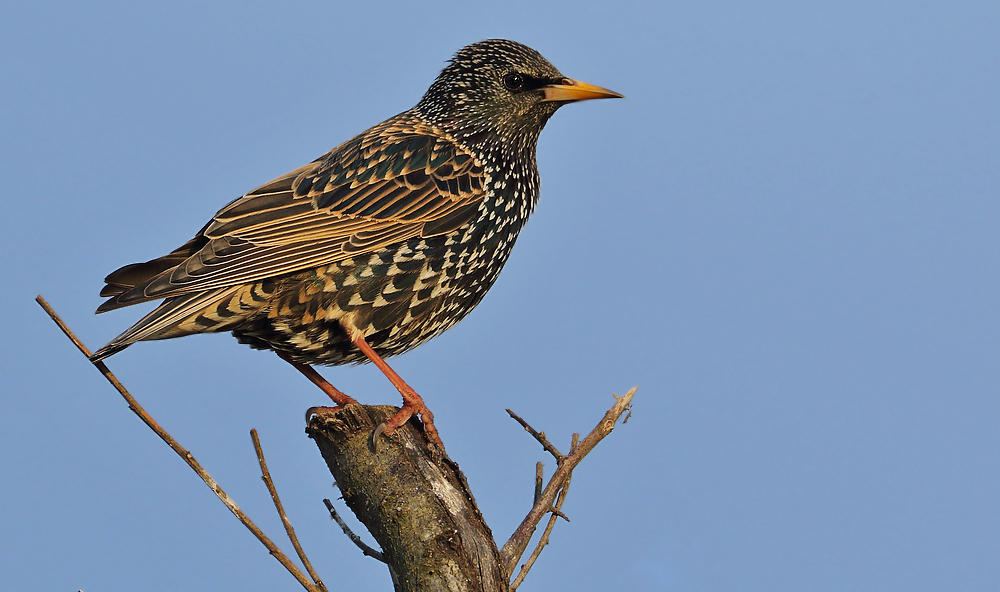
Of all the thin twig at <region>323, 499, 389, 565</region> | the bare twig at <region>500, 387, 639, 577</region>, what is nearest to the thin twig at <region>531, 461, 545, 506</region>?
the bare twig at <region>500, 387, 639, 577</region>

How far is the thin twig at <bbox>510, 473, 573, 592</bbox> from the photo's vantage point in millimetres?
4402

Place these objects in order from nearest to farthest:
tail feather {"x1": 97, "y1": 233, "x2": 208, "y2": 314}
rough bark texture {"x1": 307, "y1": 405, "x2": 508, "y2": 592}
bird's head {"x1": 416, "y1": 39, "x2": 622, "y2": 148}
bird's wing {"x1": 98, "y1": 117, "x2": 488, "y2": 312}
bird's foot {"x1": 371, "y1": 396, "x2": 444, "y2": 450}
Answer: rough bark texture {"x1": 307, "y1": 405, "x2": 508, "y2": 592}
bird's foot {"x1": 371, "y1": 396, "x2": 444, "y2": 450}
bird's wing {"x1": 98, "y1": 117, "x2": 488, "y2": 312}
tail feather {"x1": 97, "y1": 233, "x2": 208, "y2": 314}
bird's head {"x1": 416, "y1": 39, "x2": 622, "y2": 148}

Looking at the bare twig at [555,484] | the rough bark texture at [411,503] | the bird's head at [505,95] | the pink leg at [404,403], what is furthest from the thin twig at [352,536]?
the bird's head at [505,95]

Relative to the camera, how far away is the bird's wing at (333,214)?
16.0 ft

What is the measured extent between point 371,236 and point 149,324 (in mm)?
1223

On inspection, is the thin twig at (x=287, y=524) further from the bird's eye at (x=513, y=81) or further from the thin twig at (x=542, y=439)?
the bird's eye at (x=513, y=81)

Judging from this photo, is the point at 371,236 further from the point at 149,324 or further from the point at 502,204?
the point at 149,324

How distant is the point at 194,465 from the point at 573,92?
3.29 meters

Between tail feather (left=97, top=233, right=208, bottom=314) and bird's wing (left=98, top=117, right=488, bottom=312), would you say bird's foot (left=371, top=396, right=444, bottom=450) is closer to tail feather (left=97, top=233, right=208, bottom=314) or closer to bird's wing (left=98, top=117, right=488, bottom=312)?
bird's wing (left=98, top=117, right=488, bottom=312)

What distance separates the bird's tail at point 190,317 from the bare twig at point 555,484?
1.56 m

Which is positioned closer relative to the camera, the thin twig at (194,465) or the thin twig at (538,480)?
the thin twig at (194,465)

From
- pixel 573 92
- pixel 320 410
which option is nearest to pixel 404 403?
pixel 320 410

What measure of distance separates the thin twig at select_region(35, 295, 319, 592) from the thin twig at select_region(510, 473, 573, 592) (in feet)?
3.73

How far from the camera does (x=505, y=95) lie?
5848 millimetres
